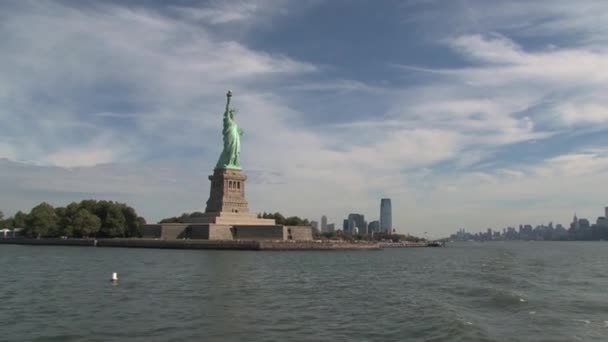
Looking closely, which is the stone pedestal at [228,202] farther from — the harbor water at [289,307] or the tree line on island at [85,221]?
the harbor water at [289,307]

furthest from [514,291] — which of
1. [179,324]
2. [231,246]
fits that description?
[231,246]

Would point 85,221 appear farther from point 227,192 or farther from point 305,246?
point 305,246

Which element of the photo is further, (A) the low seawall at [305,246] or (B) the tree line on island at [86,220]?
(B) the tree line on island at [86,220]

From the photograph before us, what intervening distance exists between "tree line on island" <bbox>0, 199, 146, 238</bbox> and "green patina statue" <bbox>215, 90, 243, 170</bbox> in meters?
17.5

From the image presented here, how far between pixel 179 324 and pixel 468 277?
942 inches

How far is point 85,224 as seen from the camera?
9006 centimetres

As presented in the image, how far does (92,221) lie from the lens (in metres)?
90.2

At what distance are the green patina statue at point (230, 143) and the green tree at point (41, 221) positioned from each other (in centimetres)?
2910

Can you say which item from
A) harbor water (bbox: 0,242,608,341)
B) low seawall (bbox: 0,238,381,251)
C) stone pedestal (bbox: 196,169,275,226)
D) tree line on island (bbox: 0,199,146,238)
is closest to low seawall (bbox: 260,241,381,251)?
low seawall (bbox: 0,238,381,251)

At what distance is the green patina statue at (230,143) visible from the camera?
288 feet

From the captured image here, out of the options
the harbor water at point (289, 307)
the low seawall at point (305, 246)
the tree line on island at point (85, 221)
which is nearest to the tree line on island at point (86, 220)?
the tree line on island at point (85, 221)

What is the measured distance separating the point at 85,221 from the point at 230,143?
24.5m

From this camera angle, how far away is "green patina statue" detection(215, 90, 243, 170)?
8788cm

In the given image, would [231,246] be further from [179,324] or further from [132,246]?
[179,324]
